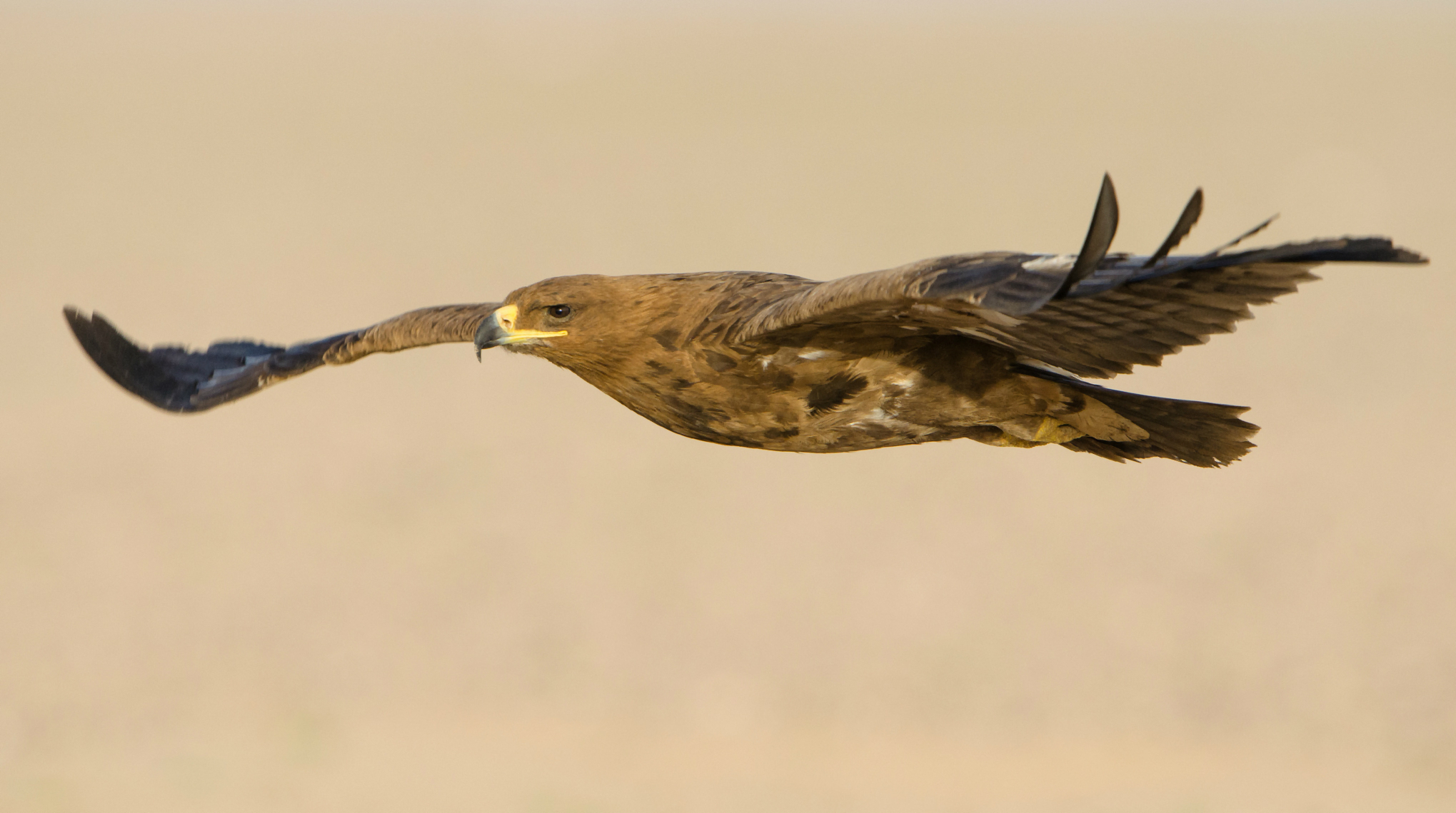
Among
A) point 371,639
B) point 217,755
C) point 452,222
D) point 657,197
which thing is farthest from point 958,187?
point 217,755

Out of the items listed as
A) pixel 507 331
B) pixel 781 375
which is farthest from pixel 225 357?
pixel 781 375

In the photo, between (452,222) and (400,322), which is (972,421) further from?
(452,222)

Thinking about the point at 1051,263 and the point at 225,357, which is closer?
the point at 1051,263

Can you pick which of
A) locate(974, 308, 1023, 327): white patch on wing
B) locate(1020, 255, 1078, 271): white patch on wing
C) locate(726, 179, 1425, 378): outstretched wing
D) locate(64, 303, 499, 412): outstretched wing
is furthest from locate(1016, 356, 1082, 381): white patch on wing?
locate(64, 303, 499, 412): outstretched wing

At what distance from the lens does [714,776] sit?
14.0m

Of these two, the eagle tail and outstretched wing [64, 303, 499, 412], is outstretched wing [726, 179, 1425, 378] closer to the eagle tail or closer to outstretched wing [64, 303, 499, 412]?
the eagle tail

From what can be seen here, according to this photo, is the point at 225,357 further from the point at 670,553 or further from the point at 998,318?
the point at 670,553

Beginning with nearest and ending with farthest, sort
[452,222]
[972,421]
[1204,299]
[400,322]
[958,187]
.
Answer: [1204,299], [972,421], [400,322], [452,222], [958,187]

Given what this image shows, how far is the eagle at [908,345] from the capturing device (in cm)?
467

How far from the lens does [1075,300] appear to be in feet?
15.7

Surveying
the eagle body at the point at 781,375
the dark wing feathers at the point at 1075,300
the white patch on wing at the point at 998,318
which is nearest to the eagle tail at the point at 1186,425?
the eagle body at the point at 781,375

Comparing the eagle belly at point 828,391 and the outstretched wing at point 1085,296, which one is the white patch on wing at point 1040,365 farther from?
the outstretched wing at point 1085,296

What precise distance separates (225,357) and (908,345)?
4.96 meters

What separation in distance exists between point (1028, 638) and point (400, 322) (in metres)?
10.2
